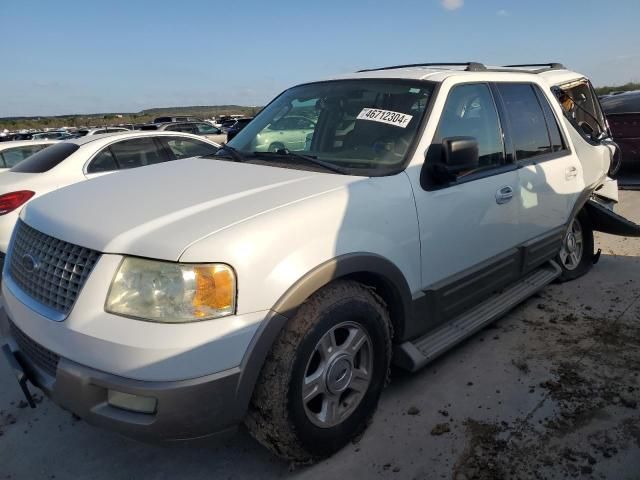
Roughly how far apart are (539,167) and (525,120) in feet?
1.24

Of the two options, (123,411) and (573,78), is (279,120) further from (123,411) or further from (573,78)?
(573,78)

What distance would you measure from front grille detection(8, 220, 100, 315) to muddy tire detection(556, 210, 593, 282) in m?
4.03

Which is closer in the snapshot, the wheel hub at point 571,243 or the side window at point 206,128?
the wheel hub at point 571,243

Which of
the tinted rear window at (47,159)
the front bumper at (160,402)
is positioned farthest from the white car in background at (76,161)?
the front bumper at (160,402)

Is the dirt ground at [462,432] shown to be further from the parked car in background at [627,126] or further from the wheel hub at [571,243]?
the parked car in background at [627,126]

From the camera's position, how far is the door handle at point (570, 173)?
4109 millimetres

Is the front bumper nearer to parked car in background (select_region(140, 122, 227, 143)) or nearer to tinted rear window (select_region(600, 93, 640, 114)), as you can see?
tinted rear window (select_region(600, 93, 640, 114))

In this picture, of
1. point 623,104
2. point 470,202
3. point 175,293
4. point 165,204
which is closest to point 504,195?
point 470,202

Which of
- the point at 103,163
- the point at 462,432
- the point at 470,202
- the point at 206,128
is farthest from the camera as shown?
the point at 206,128

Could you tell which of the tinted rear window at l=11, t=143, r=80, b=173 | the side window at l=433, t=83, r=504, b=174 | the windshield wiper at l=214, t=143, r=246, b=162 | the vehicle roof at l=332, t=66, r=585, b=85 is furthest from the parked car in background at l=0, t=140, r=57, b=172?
the side window at l=433, t=83, r=504, b=174

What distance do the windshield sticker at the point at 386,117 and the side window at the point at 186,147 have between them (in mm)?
4444

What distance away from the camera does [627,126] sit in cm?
891

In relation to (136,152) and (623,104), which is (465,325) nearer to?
(136,152)

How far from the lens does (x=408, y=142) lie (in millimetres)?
2885
